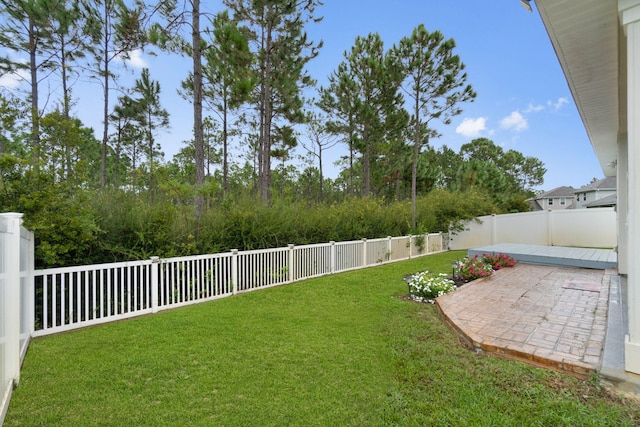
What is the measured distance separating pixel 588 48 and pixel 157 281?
5.96 metres

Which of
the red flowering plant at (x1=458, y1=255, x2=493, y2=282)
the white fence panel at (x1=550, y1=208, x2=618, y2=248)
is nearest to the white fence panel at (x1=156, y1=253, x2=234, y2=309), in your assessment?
the red flowering plant at (x1=458, y1=255, x2=493, y2=282)

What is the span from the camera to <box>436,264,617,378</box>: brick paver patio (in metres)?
2.76

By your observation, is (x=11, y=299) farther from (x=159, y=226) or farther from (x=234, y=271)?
(x=234, y=271)

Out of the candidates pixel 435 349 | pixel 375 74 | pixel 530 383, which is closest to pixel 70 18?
pixel 375 74

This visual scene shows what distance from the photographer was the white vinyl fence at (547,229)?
1280 cm

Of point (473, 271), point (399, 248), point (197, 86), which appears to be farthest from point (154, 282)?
point (399, 248)

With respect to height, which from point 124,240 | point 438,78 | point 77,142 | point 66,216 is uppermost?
point 438,78

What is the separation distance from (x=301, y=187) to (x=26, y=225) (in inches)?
940

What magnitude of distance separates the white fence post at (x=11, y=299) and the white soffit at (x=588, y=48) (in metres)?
4.45

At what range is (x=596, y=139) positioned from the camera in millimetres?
5871

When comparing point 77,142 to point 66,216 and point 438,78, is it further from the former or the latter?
point 438,78

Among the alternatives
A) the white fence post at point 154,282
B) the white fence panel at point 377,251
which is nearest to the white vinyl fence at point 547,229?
the white fence panel at point 377,251

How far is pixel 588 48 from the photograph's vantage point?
2.94 meters

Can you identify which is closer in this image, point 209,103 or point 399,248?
point 399,248
